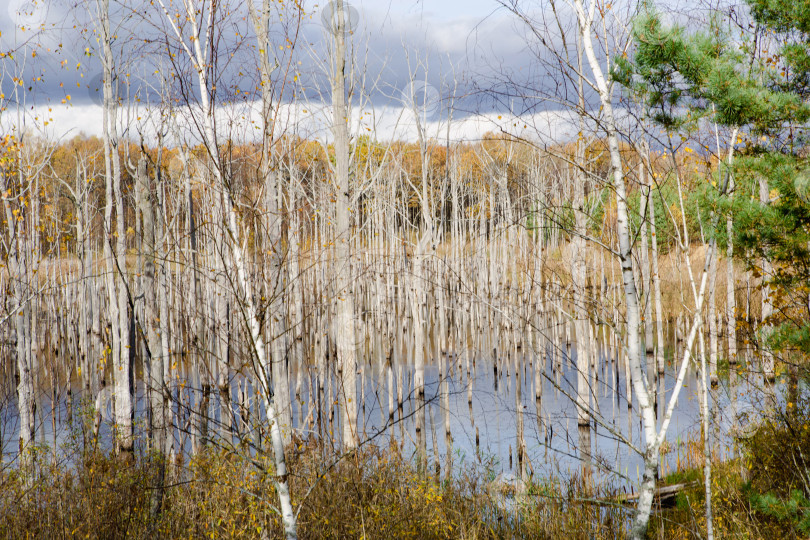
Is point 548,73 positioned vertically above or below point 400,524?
above

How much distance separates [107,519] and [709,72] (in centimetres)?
627

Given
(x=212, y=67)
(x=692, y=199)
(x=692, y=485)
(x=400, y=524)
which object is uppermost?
(x=212, y=67)

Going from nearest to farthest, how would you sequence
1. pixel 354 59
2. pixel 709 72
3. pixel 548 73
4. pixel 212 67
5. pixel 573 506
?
pixel 212 67, pixel 548 73, pixel 709 72, pixel 573 506, pixel 354 59

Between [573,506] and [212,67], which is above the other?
[212,67]

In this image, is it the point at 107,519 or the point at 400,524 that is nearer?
the point at 107,519

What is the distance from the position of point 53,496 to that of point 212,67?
462 centimetres

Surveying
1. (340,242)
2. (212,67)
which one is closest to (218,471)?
(340,242)

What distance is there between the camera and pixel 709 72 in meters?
4.09

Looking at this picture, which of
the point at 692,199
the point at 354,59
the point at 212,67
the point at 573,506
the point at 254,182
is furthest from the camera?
the point at 354,59

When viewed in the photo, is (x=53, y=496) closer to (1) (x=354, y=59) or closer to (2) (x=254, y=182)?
(2) (x=254, y=182)

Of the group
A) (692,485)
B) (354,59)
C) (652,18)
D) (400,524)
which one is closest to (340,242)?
(354,59)

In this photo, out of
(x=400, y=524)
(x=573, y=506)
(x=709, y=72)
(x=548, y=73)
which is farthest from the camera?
(x=573, y=506)

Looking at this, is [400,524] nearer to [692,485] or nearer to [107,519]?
[107,519]

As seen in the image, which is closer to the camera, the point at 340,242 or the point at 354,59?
the point at 340,242
